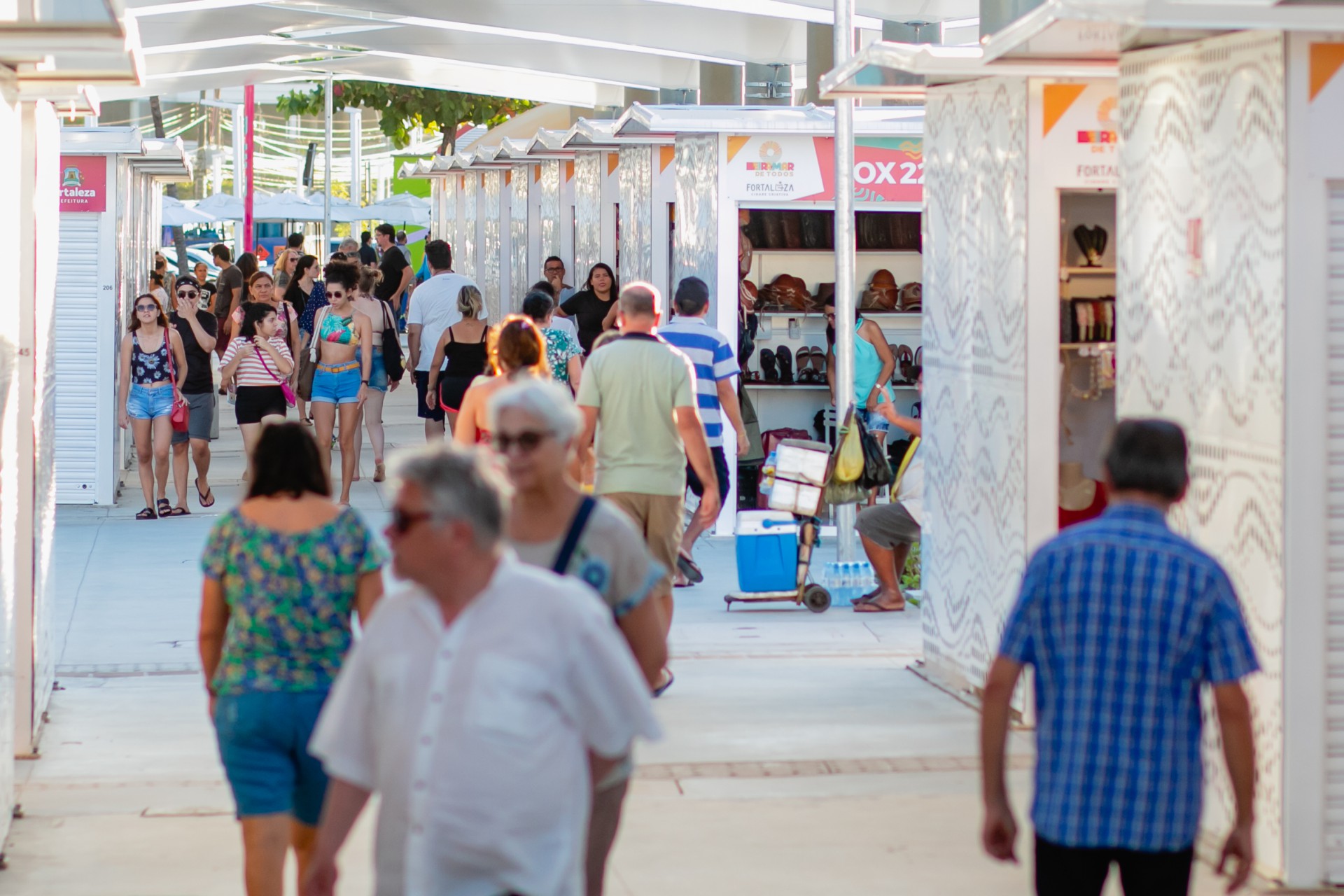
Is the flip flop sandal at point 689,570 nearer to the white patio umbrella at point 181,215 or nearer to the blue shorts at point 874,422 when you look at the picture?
the blue shorts at point 874,422

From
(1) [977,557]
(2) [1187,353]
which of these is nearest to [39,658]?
(1) [977,557]

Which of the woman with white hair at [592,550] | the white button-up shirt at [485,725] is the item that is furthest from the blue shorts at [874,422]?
the white button-up shirt at [485,725]

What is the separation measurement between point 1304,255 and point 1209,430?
2.38ft

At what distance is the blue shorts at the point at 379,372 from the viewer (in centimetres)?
1531

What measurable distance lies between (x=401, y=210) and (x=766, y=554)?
33663 mm

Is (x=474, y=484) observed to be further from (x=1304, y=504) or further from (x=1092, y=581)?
(x=1304, y=504)

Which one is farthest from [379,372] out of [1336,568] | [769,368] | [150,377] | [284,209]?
[284,209]

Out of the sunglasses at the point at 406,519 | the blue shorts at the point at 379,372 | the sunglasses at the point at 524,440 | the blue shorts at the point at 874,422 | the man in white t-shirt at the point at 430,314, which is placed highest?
the man in white t-shirt at the point at 430,314

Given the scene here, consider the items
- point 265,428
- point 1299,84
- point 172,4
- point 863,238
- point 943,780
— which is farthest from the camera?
point 172,4

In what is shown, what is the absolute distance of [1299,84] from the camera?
5496mm

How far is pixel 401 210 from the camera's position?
4356 cm

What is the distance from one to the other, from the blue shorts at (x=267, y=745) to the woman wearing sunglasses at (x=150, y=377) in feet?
32.2

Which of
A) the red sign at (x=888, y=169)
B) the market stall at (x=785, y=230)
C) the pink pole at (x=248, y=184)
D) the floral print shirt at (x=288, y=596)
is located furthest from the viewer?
the pink pole at (x=248, y=184)

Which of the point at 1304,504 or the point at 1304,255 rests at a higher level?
the point at 1304,255
